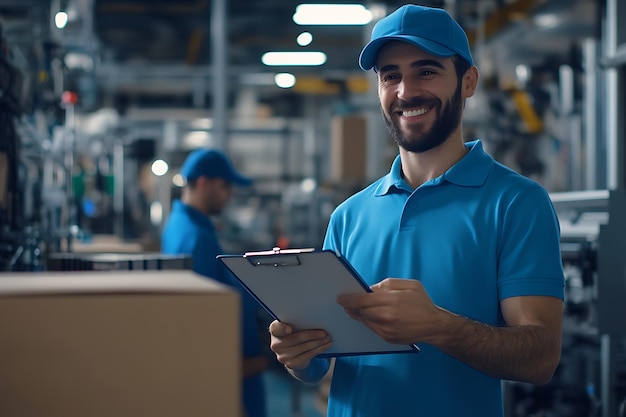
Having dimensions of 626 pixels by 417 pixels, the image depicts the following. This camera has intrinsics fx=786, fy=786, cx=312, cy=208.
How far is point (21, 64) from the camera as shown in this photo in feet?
11.1

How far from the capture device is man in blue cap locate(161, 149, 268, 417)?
321 centimetres

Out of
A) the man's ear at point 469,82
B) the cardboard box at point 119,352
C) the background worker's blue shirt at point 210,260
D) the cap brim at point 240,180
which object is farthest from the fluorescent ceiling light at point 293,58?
the cardboard box at point 119,352

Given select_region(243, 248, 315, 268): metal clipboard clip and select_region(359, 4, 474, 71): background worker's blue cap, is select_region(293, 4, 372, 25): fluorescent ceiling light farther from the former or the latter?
select_region(243, 248, 315, 268): metal clipboard clip

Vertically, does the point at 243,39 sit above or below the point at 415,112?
above

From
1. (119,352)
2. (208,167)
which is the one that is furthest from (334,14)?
(119,352)

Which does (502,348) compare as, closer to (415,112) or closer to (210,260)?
(415,112)

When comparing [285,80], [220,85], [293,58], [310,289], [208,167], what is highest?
[293,58]

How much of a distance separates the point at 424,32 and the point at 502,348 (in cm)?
61

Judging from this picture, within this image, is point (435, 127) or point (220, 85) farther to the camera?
point (220, 85)

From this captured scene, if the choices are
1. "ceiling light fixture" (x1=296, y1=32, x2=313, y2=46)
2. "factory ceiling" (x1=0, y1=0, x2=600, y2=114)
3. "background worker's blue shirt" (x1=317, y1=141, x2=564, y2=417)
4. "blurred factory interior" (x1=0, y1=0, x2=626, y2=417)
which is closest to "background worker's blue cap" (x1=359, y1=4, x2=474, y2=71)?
"background worker's blue shirt" (x1=317, y1=141, x2=564, y2=417)

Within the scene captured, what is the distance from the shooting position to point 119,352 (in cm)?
70

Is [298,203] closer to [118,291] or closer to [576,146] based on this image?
[576,146]

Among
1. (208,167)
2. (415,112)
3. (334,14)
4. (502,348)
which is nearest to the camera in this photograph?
(502,348)

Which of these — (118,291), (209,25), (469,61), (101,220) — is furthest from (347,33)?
(118,291)
